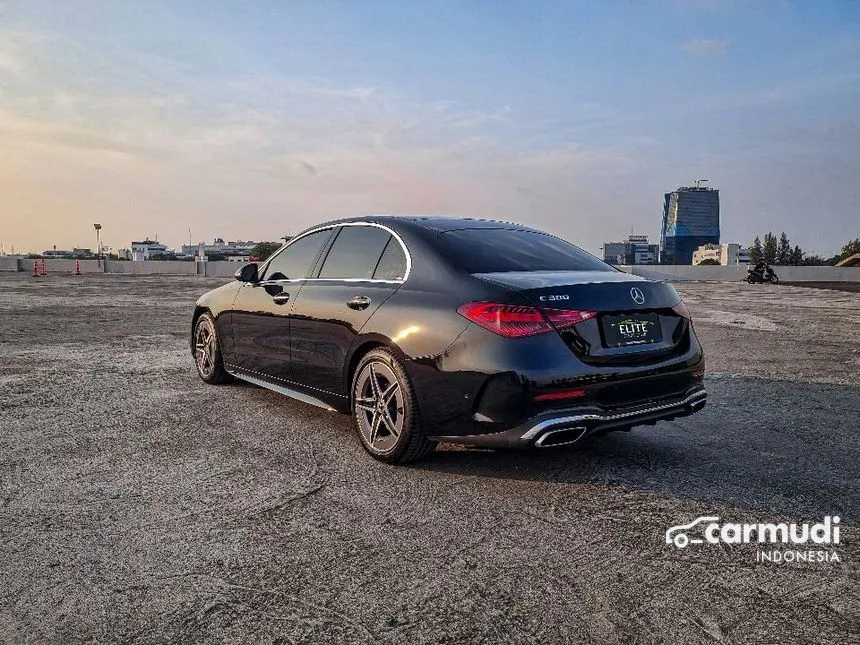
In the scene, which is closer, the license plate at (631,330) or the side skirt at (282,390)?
the license plate at (631,330)

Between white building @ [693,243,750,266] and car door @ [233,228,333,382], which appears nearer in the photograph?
car door @ [233,228,333,382]

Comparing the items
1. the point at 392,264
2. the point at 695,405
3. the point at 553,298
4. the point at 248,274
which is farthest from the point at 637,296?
the point at 248,274

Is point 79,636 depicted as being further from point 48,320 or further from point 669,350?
point 48,320

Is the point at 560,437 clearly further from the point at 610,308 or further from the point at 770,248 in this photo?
the point at 770,248

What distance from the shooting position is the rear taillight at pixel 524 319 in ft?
12.7

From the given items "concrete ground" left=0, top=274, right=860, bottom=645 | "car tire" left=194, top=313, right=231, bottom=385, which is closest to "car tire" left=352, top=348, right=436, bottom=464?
"concrete ground" left=0, top=274, right=860, bottom=645

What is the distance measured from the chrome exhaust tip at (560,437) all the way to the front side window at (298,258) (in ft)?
8.47

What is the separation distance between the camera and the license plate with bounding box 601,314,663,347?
4.04 metres

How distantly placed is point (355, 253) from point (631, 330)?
82.9 inches

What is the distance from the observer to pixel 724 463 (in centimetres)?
447

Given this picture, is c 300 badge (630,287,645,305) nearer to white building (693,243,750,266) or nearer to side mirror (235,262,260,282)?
side mirror (235,262,260,282)

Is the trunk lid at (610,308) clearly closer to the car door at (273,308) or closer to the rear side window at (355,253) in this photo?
the rear side window at (355,253)

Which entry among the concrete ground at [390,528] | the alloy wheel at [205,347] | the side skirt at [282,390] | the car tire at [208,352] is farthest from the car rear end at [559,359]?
the alloy wheel at [205,347]

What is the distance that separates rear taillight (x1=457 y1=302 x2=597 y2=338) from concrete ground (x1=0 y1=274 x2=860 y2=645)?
0.89 meters
